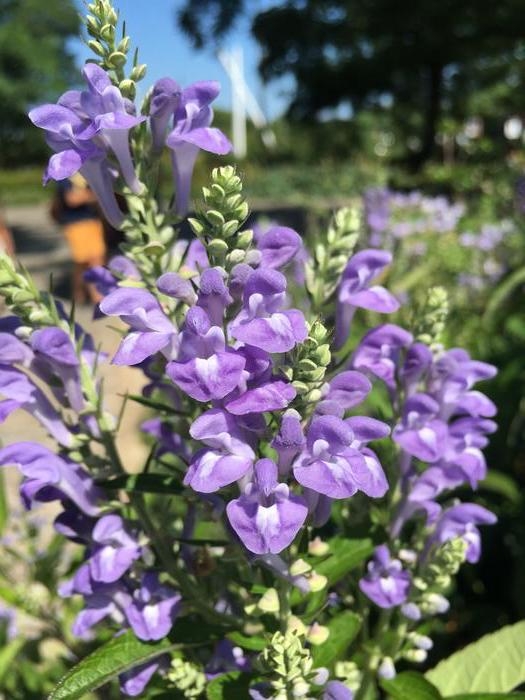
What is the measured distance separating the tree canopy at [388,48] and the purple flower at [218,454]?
15.9 meters

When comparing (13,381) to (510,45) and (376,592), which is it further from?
(510,45)

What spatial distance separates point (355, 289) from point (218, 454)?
18.7 inches

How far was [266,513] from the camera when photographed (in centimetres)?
100

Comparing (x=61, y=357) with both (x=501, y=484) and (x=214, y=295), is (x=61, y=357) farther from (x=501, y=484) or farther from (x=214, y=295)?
(x=501, y=484)

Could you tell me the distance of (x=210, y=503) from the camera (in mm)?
1225

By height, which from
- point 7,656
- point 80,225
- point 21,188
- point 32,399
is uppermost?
point 32,399

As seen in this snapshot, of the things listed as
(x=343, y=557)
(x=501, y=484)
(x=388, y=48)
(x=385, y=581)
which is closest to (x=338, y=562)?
(x=343, y=557)

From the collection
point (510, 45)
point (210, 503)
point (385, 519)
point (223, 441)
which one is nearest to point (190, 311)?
point (223, 441)

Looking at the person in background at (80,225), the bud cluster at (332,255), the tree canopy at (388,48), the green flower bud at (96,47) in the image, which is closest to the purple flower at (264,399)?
the bud cluster at (332,255)

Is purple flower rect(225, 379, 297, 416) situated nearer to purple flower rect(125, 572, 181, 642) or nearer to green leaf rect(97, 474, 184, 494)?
green leaf rect(97, 474, 184, 494)

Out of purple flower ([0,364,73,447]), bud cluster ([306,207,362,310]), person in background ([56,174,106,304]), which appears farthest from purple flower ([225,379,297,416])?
person in background ([56,174,106,304])

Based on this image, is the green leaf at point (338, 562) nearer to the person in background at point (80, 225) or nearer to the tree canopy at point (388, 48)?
the person in background at point (80, 225)

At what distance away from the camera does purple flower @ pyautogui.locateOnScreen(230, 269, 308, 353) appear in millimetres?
947

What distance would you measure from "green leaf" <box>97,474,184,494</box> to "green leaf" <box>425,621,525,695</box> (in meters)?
0.81
